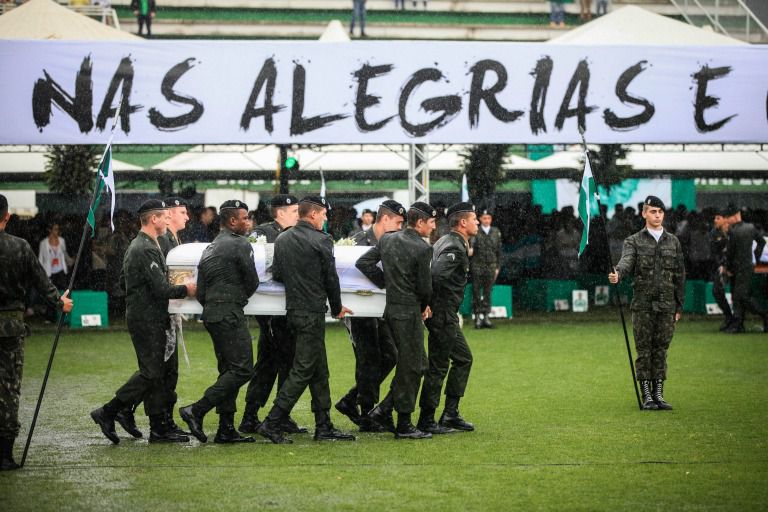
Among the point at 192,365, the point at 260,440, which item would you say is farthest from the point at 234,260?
the point at 192,365

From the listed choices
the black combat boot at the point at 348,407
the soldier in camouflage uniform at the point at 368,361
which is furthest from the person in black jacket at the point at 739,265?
the black combat boot at the point at 348,407

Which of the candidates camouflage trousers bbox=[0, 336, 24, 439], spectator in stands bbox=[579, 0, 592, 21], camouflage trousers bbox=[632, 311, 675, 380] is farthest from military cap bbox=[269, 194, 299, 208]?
spectator in stands bbox=[579, 0, 592, 21]

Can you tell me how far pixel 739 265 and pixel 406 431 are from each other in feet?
33.8

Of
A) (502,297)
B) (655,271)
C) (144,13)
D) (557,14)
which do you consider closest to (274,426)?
(655,271)

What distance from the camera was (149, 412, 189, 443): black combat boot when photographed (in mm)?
9211

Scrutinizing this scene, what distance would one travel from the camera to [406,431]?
30.7ft

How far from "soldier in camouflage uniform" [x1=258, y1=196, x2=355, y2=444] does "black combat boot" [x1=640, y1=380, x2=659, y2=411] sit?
3372mm

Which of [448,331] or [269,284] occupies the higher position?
[269,284]

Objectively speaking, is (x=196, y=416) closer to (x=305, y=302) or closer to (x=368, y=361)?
(x=305, y=302)

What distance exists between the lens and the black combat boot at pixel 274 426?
902 cm

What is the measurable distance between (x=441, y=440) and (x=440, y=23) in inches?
1112

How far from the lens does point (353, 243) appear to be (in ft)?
37.6

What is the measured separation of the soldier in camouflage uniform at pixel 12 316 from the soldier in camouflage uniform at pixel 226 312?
1.27 meters

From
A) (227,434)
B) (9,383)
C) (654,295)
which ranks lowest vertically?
(227,434)
